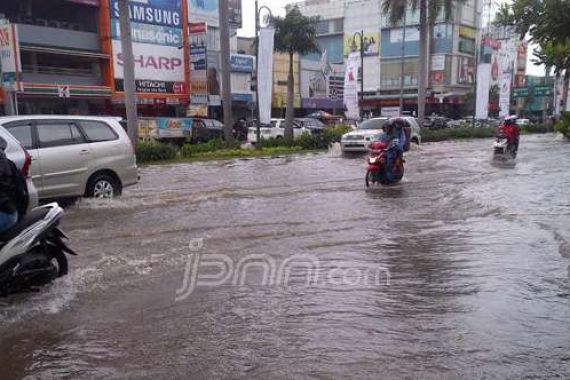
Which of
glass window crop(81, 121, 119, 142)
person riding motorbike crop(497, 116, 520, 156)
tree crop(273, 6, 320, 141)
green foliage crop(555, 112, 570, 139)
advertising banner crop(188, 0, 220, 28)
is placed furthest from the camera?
advertising banner crop(188, 0, 220, 28)

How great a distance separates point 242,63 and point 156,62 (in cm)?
983

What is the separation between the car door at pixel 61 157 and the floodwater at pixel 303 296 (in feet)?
1.59

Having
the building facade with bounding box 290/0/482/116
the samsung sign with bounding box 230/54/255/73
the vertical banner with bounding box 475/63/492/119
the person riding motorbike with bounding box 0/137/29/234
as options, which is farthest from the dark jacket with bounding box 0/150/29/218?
the building facade with bounding box 290/0/482/116

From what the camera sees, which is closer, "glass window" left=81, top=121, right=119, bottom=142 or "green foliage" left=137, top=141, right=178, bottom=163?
"glass window" left=81, top=121, right=119, bottom=142

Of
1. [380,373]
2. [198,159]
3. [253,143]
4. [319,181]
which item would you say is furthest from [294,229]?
[253,143]

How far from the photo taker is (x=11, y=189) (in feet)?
16.7

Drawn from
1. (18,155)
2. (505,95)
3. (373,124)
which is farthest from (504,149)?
(505,95)

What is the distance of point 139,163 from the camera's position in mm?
19938

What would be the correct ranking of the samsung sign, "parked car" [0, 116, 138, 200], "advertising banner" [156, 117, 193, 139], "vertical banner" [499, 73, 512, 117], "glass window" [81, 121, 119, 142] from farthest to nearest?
the samsung sign
"vertical banner" [499, 73, 512, 117]
"advertising banner" [156, 117, 193, 139]
"glass window" [81, 121, 119, 142]
"parked car" [0, 116, 138, 200]

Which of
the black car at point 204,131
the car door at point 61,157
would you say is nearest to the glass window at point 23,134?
the car door at point 61,157

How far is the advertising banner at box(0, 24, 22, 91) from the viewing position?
18.2m

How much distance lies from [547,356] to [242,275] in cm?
305

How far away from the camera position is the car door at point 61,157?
30.4 feet

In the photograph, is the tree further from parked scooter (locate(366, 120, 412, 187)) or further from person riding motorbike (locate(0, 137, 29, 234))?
person riding motorbike (locate(0, 137, 29, 234))
